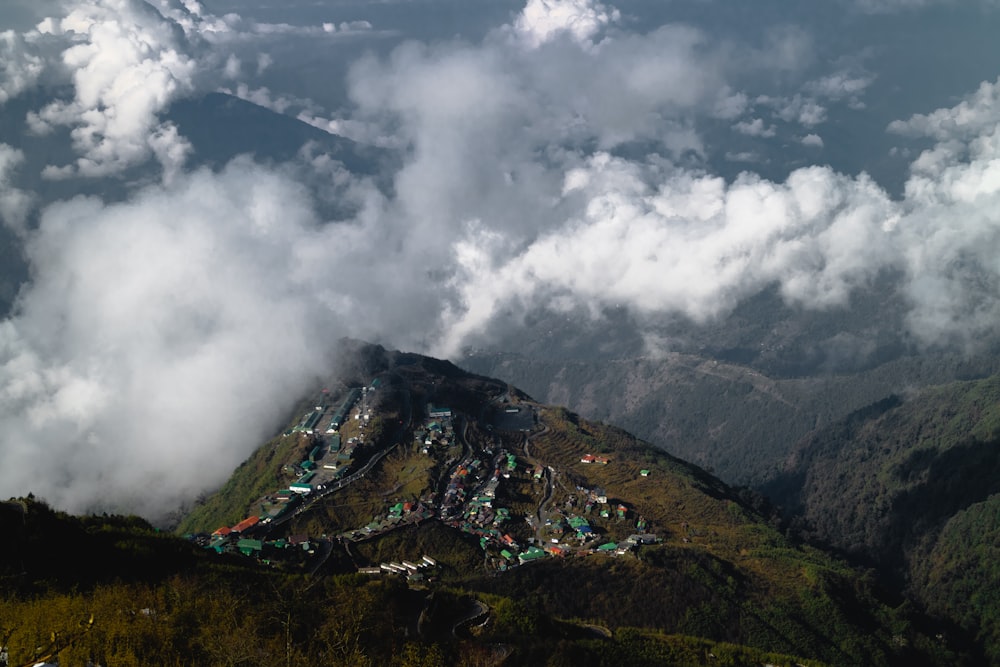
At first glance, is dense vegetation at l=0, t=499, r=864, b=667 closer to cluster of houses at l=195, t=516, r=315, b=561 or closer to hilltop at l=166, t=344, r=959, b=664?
hilltop at l=166, t=344, r=959, b=664

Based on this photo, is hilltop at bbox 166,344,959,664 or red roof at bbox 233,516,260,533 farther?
red roof at bbox 233,516,260,533

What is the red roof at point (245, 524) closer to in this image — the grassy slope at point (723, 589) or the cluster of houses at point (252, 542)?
the cluster of houses at point (252, 542)

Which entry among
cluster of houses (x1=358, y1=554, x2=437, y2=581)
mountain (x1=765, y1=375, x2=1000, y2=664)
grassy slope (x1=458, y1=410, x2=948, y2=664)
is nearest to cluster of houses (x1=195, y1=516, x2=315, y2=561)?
cluster of houses (x1=358, y1=554, x2=437, y2=581)

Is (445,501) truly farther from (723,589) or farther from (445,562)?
(723,589)

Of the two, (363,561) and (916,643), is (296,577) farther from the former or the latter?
(916,643)

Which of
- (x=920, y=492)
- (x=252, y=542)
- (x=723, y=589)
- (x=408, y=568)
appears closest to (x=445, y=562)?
(x=408, y=568)

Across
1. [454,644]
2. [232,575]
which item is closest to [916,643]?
[454,644]
